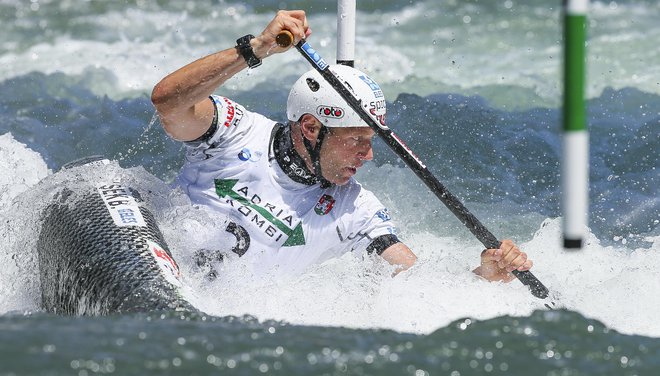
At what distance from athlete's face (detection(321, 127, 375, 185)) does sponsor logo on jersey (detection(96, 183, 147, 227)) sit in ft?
2.73

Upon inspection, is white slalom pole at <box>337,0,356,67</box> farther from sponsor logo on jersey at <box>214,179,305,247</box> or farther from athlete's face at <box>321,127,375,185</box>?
sponsor logo on jersey at <box>214,179,305,247</box>

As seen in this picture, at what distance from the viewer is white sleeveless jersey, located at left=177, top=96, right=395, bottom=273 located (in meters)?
5.23

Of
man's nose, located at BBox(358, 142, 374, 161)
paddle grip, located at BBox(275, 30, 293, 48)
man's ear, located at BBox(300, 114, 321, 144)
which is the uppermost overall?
paddle grip, located at BBox(275, 30, 293, 48)

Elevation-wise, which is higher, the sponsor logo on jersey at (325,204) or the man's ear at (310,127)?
the man's ear at (310,127)

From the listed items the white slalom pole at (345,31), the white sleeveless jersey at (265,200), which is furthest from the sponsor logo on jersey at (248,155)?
the white slalom pole at (345,31)

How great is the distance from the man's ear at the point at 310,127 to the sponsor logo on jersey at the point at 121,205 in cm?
80

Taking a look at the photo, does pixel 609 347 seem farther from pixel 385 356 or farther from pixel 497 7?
pixel 497 7

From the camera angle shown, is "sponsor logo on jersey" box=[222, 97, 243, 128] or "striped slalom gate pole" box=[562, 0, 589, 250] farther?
"sponsor logo on jersey" box=[222, 97, 243, 128]

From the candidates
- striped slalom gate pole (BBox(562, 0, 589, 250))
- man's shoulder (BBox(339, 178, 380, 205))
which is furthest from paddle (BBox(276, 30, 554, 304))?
striped slalom gate pole (BBox(562, 0, 589, 250))

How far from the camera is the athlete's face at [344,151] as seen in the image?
513cm

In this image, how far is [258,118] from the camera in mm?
5434

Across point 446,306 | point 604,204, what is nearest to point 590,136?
point 604,204

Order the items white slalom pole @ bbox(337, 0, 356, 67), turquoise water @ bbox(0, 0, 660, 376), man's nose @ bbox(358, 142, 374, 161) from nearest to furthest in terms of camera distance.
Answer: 1. turquoise water @ bbox(0, 0, 660, 376)
2. man's nose @ bbox(358, 142, 374, 161)
3. white slalom pole @ bbox(337, 0, 356, 67)

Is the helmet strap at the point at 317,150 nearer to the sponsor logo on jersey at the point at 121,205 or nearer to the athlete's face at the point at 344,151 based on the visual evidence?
the athlete's face at the point at 344,151
